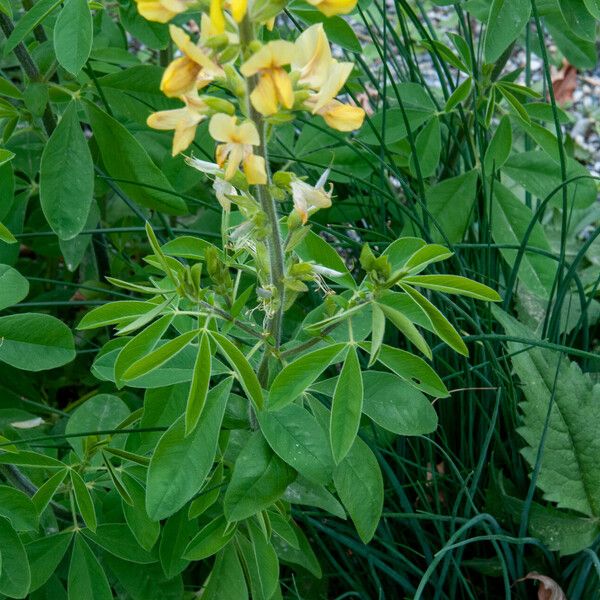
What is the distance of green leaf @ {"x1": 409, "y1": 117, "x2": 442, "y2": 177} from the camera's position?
1.74 metres

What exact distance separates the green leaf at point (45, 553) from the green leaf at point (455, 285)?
2.23 ft

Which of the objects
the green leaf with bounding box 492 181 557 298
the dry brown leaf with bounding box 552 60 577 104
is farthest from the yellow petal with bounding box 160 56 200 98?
the dry brown leaf with bounding box 552 60 577 104

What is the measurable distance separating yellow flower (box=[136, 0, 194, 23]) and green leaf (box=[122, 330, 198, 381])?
0.36 metres

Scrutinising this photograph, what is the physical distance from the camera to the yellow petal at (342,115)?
96 cm

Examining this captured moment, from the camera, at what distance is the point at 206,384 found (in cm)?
104

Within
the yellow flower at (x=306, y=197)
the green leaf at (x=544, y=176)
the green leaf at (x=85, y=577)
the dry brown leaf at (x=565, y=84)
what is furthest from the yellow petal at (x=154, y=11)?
the dry brown leaf at (x=565, y=84)

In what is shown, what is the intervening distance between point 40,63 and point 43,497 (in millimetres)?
794

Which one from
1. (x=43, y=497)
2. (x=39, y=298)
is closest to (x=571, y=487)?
(x=43, y=497)

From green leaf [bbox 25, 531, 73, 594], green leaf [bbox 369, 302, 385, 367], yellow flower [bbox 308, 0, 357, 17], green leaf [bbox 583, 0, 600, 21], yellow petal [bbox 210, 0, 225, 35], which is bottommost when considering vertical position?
green leaf [bbox 25, 531, 73, 594]

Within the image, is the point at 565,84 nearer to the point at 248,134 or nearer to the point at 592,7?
the point at 592,7

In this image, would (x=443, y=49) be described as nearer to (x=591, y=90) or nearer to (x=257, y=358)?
(x=257, y=358)

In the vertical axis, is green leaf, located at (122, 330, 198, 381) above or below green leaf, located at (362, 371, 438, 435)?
above

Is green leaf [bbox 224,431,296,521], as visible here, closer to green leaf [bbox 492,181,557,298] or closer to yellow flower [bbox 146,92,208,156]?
yellow flower [bbox 146,92,208,156]

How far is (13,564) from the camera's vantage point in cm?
118
